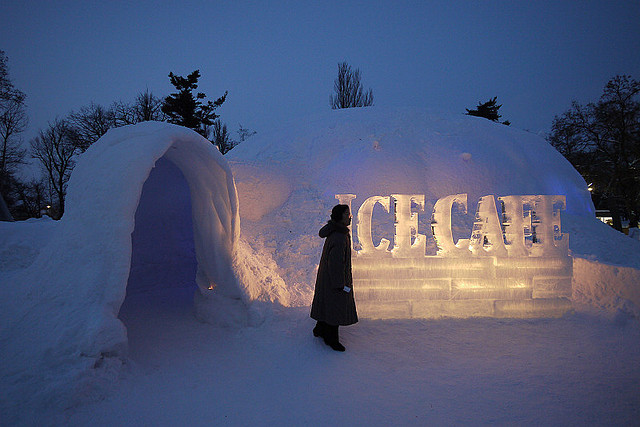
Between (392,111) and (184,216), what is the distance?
25.3 ft

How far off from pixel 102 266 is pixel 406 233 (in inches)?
161

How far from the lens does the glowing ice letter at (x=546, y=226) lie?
507 cm

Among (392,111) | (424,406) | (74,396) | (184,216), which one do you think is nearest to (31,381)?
(74,396)

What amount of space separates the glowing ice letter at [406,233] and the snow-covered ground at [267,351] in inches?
42.3

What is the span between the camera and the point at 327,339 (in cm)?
396

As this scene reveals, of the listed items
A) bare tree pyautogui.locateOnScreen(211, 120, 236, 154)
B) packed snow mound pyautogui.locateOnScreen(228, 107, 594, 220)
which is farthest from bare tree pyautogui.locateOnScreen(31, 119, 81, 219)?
packed snow mound pyautogui.locateOnScreen(228, 107, 594, 220)

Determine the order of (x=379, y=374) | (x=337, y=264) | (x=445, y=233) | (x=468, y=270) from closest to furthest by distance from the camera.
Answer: (x=379, y=374) → (x=337, y=264) → (x=468, y=270) → (x=445, y=233)

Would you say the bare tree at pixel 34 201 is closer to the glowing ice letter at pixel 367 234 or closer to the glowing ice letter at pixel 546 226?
the glowing ice letter at pixel 367 234

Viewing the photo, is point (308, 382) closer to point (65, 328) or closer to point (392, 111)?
point (65, 328)

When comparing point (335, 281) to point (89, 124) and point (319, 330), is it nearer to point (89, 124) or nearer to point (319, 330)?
point (319, 330)

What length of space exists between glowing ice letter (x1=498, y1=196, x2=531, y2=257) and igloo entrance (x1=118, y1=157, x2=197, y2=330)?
17.8 ft

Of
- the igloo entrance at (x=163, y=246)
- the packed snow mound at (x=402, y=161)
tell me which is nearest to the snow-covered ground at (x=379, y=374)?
the igloo entrance at (x=163, y=246)

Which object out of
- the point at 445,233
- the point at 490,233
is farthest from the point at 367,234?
the point at 490,233

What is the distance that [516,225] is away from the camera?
512cm
